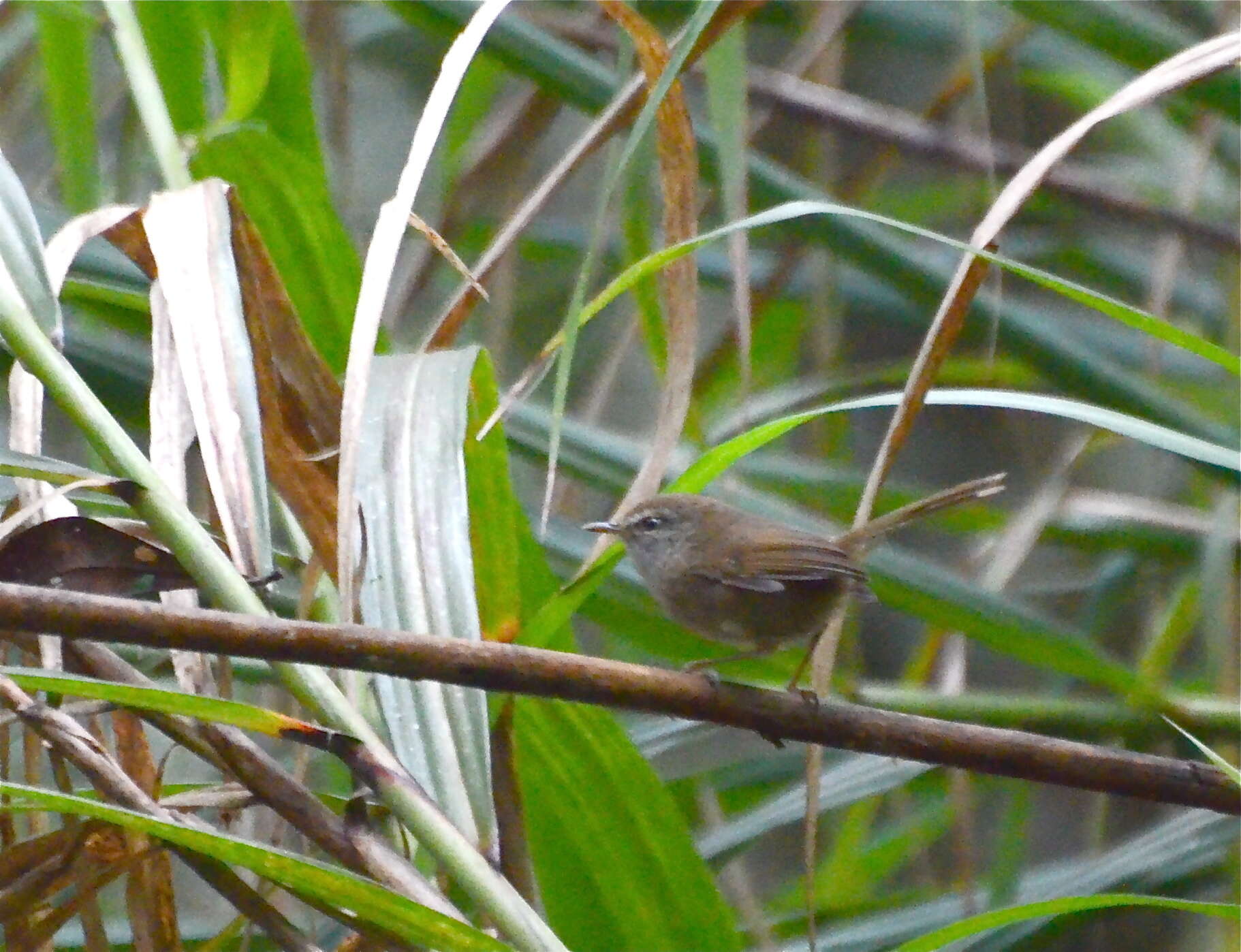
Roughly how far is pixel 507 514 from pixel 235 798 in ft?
1.57

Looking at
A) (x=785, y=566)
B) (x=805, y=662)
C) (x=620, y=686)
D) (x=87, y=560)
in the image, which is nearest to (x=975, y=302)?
(x=785, y=566)

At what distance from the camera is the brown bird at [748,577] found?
2.30m

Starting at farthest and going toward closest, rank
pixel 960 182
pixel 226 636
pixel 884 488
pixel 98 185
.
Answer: pixel 960 182, pixel 884 488, pixel 98 185, pixel 226 636

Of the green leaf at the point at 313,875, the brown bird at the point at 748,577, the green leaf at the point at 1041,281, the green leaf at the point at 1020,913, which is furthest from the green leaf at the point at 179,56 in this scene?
the green leaf at the point at 1020,913


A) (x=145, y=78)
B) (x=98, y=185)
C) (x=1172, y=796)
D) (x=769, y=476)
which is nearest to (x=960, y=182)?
(x=769, y=476)

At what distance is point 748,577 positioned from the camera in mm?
2385

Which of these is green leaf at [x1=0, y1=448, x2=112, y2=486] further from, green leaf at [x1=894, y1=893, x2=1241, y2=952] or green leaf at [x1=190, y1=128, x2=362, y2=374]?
green leaf at [x1=894, y1=893, x2=1241, y2=952]

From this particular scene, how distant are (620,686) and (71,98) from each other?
5.21 ft

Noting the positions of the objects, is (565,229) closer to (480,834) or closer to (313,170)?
(313,170)

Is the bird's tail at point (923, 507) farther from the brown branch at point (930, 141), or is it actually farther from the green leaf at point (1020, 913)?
the brown branch at point (930, 141)

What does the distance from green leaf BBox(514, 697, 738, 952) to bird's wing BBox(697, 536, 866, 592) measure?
2.02ft

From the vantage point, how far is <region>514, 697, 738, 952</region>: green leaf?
68.4 inches

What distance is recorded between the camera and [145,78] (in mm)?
1810

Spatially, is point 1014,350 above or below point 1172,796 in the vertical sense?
above
